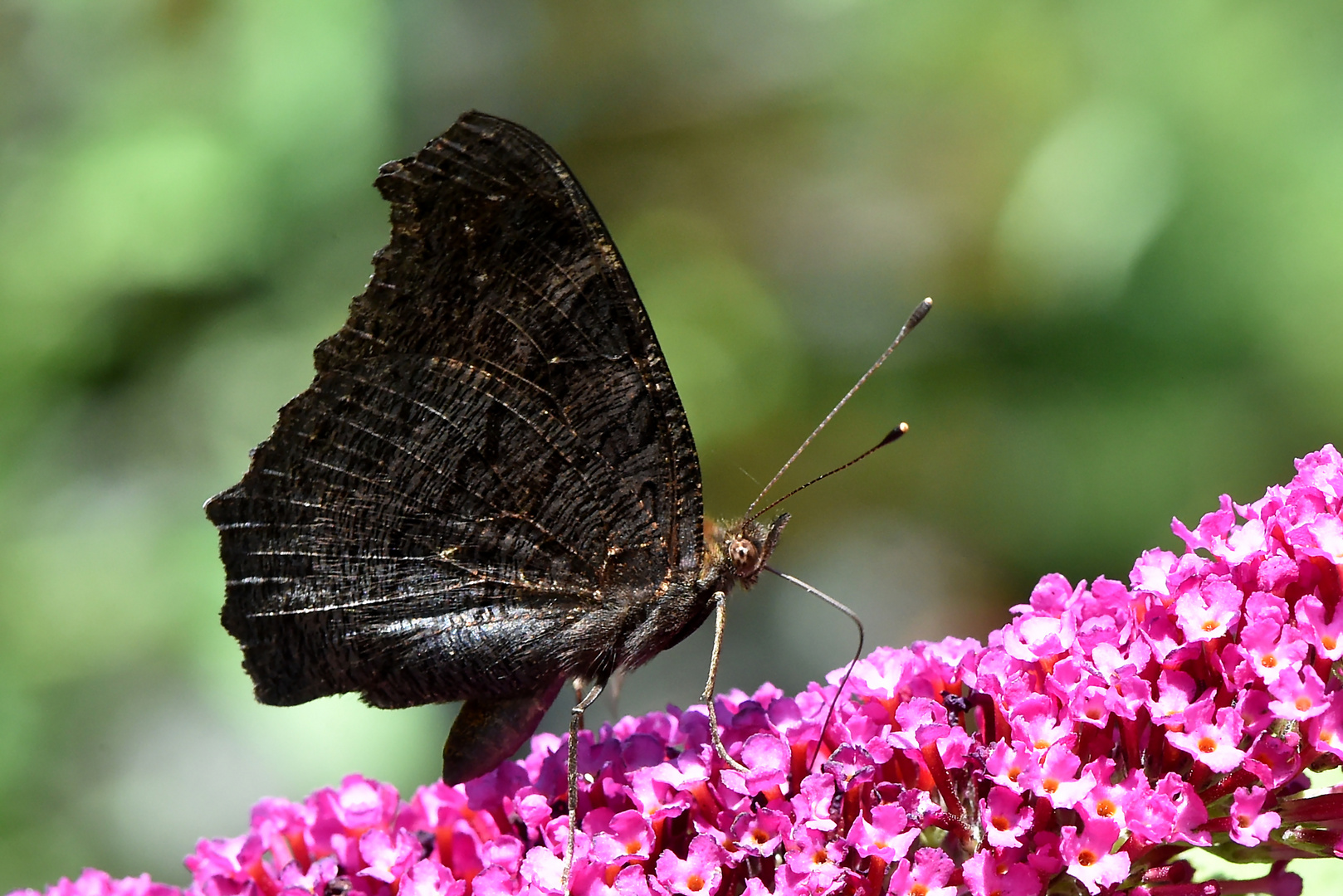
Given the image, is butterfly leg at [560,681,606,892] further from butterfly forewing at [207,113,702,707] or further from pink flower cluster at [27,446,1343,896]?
butterfly forewing at [207,113,702,707]

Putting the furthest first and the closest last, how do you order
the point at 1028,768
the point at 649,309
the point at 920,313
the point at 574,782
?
the point at 649,309
the point at 920,313
the point at 574,782
the point at 1028,768

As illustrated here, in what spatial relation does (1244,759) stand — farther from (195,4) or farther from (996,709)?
(195,4)

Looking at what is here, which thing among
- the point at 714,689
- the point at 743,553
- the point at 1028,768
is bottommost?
the point at 1028,768

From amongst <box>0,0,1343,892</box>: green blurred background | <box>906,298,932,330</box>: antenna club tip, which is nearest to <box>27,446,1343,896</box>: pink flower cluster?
<box>906,298,932,330</box>: antenna club tip

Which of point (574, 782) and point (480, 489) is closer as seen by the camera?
point (574, 782)

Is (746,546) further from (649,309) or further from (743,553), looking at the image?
(649,309)

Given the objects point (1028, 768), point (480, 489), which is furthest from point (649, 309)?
point (1028, 768)

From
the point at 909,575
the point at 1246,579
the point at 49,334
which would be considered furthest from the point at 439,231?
the point at 909,575
